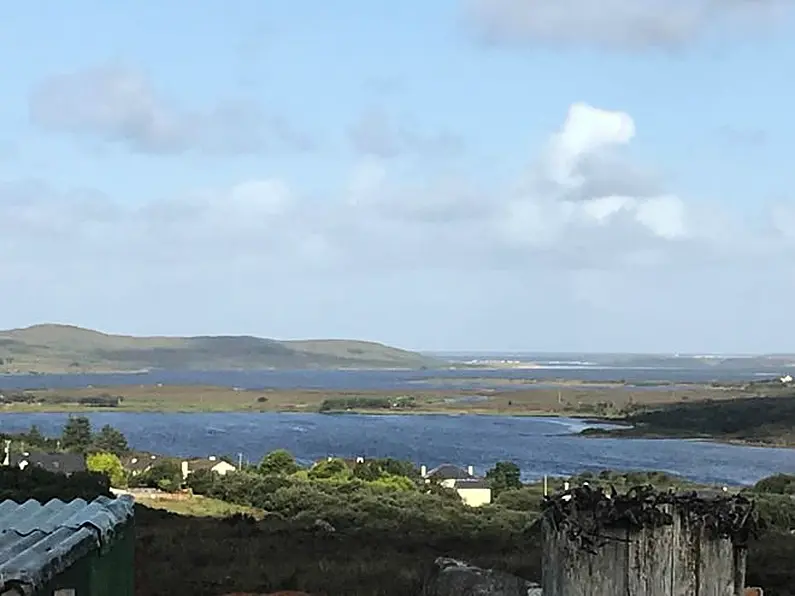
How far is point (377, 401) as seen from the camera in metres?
159

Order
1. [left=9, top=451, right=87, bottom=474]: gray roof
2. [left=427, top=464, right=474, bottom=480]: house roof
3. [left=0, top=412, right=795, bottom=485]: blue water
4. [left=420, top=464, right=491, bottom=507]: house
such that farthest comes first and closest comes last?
1. [left=0, top=412, right=795, bottom=485]: blue water
2. [left=427, top=464, right=474, bottom=480]: house roof
3. [left=9, top=451, right=87, bottom=474]: gray roof
4. [left=420, top=464, right=491, bottom=507]: house

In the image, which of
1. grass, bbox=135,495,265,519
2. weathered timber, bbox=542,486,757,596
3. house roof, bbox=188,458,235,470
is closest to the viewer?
weathered timber, bbox=542,486,757,596

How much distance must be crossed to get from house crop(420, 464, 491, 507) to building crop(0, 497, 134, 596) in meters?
36.8

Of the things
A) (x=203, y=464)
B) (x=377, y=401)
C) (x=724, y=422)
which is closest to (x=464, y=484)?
(x=203, y=464)

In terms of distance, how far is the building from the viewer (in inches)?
133

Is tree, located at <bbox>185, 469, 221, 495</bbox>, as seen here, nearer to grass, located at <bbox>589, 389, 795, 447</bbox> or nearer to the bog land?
the bog land

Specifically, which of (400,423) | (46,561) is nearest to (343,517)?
(46,561)

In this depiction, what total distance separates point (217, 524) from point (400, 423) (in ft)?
334

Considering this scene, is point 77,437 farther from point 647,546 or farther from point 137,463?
point 647,546

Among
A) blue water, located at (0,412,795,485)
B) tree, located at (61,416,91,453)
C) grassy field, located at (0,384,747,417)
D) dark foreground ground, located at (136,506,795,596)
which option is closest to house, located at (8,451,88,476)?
tree, located at (61,416,91,453)

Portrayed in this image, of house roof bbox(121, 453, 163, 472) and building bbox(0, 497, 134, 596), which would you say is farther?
house roof bbox(121, 453, 163, 472)

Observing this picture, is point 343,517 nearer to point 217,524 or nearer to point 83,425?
point 217,524

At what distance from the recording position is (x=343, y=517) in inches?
1172

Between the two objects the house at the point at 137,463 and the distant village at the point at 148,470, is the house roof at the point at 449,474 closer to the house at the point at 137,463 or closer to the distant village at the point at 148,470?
the distant village at the point at 148,470
